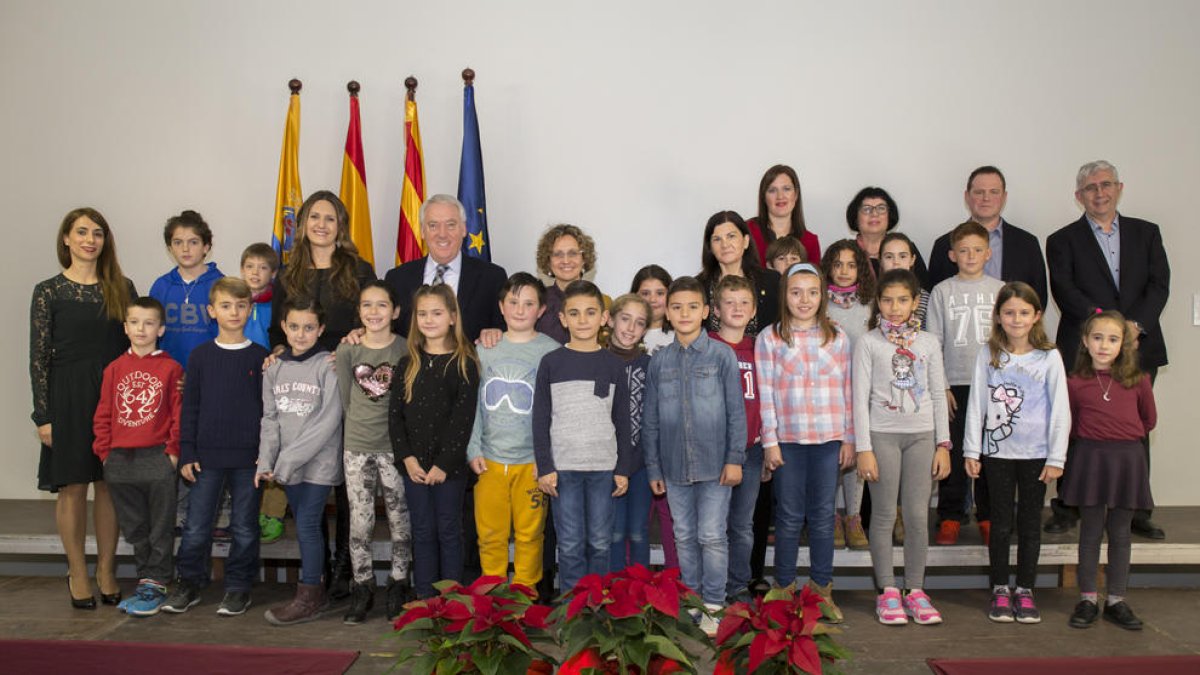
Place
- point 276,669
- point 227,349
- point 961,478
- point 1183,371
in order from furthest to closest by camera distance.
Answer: point 1183,371 → point 961,478 → point 227,349 → point 276,669

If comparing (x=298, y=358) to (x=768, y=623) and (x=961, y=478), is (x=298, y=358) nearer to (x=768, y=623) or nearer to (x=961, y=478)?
(x=768, y=623)

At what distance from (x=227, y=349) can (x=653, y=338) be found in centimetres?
229

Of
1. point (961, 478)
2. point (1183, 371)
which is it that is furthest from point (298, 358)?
point (1183, 371)

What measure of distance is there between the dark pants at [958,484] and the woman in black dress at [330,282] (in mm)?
2455

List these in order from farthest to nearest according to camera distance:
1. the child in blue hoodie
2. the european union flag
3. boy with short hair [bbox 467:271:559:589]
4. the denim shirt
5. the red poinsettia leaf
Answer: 1. the european union flag
2. the child in blue hoodie
3. boy with short hair [bbox 467:271:559:589]
4. the denim shirt
5. the red poinsettia leaf

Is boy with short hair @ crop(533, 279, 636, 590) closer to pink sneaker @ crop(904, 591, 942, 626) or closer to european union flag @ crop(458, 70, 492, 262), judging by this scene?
pink sneaker @ crop(904, 591, 942, 626)

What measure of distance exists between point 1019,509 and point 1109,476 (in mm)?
322

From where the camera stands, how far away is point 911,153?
4.65 metres

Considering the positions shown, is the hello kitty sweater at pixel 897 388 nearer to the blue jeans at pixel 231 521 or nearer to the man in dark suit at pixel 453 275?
the man in dark suit at pixel 453 275

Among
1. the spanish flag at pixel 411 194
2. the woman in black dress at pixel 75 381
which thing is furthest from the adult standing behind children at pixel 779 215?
the woman in black dress at pixel 75 381

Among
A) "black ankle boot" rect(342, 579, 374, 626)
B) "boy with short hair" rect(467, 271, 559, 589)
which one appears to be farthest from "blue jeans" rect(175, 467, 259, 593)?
"boy with short hair" rect(467, 271, 559, 589)

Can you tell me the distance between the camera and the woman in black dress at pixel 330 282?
334cm

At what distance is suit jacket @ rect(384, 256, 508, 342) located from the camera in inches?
135

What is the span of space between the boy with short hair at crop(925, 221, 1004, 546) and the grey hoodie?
2.40 m
